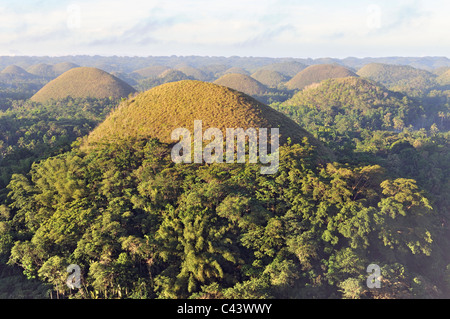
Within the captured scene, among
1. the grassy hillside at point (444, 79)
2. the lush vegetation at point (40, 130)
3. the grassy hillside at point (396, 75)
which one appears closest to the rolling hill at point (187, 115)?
the lush vegetation at point (40, 130)

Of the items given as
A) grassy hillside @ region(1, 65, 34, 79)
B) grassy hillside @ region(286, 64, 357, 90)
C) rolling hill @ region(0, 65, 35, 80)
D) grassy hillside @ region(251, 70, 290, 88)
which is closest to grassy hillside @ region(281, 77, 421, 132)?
grassy hillside @ region(286, 64, 357, 90)

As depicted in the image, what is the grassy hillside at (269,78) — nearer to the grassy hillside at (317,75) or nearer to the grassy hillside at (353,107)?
the grassy hillside at (317,75)

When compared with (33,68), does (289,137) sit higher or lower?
lower

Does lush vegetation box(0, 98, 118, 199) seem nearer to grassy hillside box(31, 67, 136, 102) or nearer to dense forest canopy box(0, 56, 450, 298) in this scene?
dense forest canopy box(0, 56, 450, 298)

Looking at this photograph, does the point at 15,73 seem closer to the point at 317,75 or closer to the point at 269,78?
the point at 269,78

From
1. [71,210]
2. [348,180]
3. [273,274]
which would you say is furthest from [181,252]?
[348,180]

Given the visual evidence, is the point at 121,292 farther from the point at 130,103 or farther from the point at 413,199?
the point at 130,103

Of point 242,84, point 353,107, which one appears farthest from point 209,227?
point 242,84
